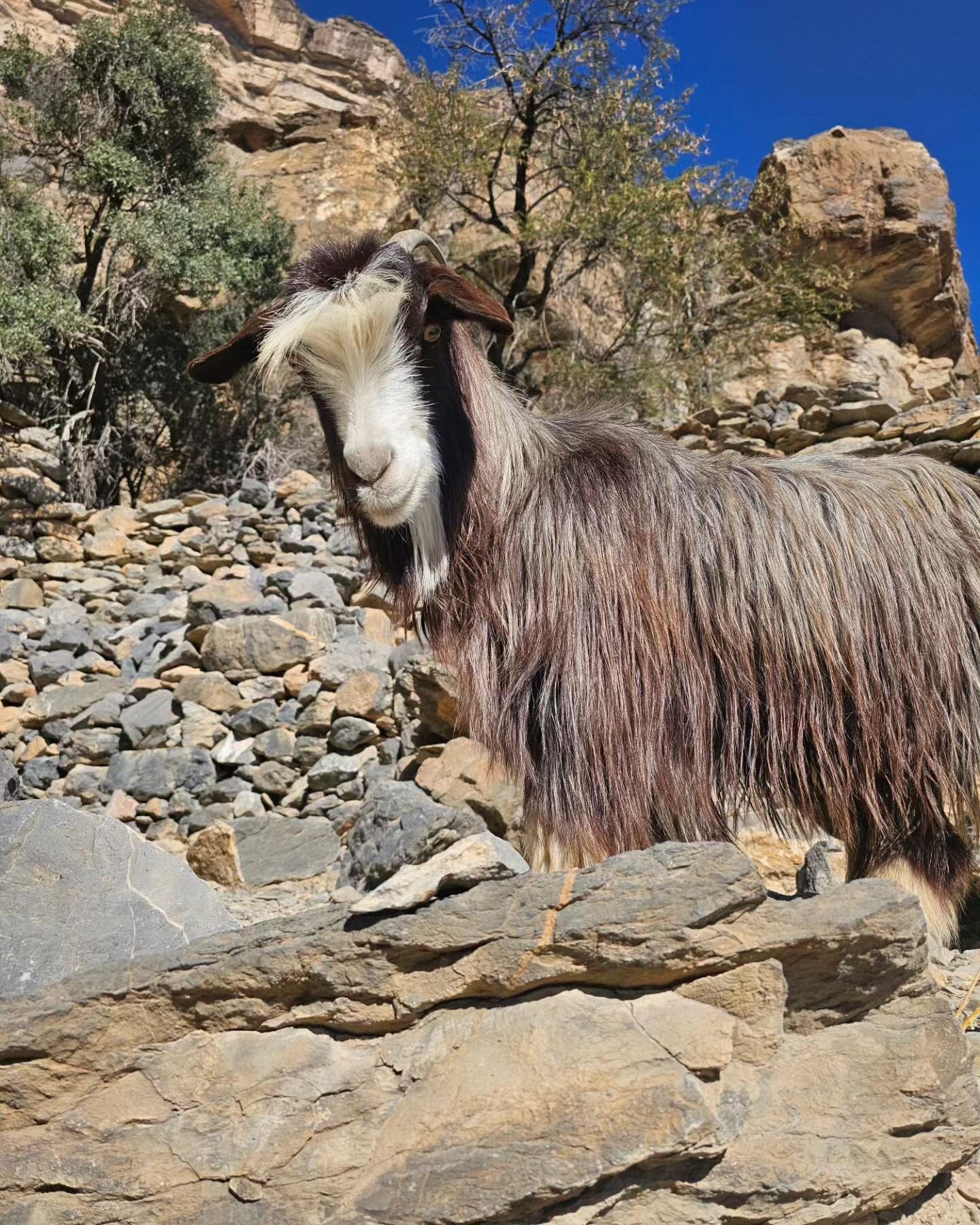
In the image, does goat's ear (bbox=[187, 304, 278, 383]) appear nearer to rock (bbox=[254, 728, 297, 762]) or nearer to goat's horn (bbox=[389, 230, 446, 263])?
goat's horn (bbox=[389, 230, 446, 263])

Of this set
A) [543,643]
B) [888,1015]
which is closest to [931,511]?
[543,643]

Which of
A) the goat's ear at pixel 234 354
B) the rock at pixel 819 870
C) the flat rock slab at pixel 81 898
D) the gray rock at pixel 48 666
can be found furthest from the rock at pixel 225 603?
the rock at pixel 819 870

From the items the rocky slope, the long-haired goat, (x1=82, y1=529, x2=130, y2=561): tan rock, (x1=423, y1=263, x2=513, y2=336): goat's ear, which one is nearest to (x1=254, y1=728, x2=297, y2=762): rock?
the long-haired goat

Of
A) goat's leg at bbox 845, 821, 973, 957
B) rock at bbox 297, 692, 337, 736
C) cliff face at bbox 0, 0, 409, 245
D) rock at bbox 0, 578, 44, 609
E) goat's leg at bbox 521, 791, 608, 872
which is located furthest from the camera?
cliff face at bbox 0, 0, 409, 245

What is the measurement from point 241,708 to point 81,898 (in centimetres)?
375

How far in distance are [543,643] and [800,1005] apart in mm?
1234

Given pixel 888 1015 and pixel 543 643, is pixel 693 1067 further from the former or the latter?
pixel 543 643

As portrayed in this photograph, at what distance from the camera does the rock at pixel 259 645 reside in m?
6.90

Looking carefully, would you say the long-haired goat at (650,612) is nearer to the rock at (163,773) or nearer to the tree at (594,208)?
the rock at (163,773)

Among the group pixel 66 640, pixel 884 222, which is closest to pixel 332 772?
pixel 66 640

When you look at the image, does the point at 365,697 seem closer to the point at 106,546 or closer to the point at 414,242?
the point at 414,242

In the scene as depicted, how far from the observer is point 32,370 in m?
11.1

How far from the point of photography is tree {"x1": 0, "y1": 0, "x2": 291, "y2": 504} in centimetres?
1158

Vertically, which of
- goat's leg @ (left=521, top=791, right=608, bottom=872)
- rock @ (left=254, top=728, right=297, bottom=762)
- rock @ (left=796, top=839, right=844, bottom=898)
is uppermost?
rock @ (left=796, top=839, right=844, bottom=898)
